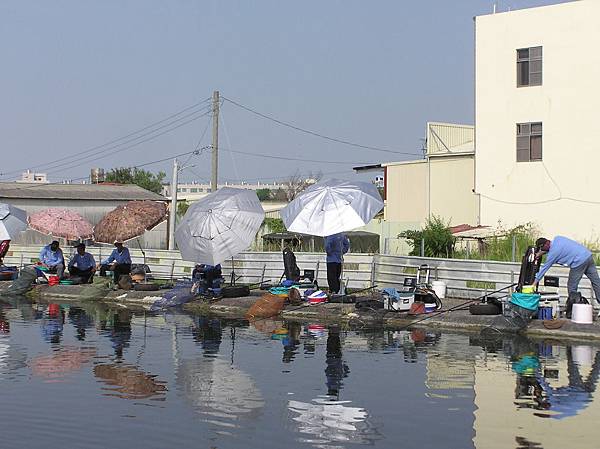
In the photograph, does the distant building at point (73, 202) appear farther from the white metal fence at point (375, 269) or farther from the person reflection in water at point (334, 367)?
the person reflection in water at point (334, 367)

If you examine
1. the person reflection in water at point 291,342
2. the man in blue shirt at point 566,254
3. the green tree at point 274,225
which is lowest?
the person reflection in water at point 291,342

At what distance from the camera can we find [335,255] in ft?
87.2

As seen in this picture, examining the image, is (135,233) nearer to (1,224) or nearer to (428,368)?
(1,224)

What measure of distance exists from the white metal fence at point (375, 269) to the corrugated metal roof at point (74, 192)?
27.5 metres

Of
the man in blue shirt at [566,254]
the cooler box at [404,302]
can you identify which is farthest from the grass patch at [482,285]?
the man in blue shirt at [566,254]

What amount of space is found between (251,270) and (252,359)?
605 inches

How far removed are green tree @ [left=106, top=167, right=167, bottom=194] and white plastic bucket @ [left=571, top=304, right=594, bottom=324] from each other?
92.7 meters

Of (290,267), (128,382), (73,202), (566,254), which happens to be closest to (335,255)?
(290,267)

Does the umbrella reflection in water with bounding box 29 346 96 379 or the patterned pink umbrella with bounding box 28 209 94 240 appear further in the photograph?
the patterned pink umbrella with bounding box 28 209 94 240

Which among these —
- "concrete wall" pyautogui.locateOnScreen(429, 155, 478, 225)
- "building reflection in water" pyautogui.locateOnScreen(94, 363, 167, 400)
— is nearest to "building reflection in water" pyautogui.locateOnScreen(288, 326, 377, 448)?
"building reflection in water" pyautogui.locateOnScreen(94, 363, 167, 400)

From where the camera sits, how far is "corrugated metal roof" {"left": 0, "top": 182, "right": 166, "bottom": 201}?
67.5 metres

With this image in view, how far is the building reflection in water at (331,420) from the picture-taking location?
39.1 ft

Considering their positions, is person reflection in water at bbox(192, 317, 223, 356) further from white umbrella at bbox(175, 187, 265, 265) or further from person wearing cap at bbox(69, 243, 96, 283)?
person wearing cap at bbox(69, 243, 96, 283)

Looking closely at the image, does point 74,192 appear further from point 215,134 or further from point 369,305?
point 369,305
